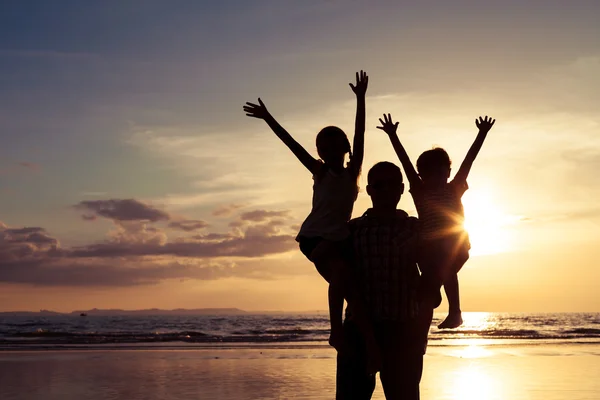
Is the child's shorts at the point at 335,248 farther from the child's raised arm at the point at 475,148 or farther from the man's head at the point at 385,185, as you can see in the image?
the child's raised arm at the point at 475,148

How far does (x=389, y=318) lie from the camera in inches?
141

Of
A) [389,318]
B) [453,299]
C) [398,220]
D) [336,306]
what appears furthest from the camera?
[453,299]

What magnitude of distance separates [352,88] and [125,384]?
829cm

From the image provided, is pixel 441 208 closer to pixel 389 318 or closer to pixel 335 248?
pixel 335 248

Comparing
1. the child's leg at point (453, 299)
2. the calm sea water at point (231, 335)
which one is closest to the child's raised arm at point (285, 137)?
the child's leg at point (453, 299)

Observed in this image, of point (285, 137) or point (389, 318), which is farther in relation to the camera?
point (285, 137)

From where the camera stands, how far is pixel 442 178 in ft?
14.8

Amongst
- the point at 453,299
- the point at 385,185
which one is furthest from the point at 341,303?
the point at 453,299

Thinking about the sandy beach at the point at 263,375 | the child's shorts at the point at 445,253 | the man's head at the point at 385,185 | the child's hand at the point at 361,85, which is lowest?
the sandy beach at the point at 263,375

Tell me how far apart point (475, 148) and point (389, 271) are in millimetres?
1645

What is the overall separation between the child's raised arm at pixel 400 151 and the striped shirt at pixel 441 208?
0.20ft

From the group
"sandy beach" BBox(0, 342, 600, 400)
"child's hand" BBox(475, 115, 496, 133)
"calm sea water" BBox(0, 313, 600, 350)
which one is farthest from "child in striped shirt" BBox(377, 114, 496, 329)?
"calm sea water" BBox(0, 313, 600, 350)

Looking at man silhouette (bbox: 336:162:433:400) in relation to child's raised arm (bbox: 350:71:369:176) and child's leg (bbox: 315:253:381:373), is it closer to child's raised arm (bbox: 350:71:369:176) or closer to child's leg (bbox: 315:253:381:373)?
child's leg (bbox: 315:253:381:373)

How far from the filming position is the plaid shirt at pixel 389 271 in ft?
11.8
